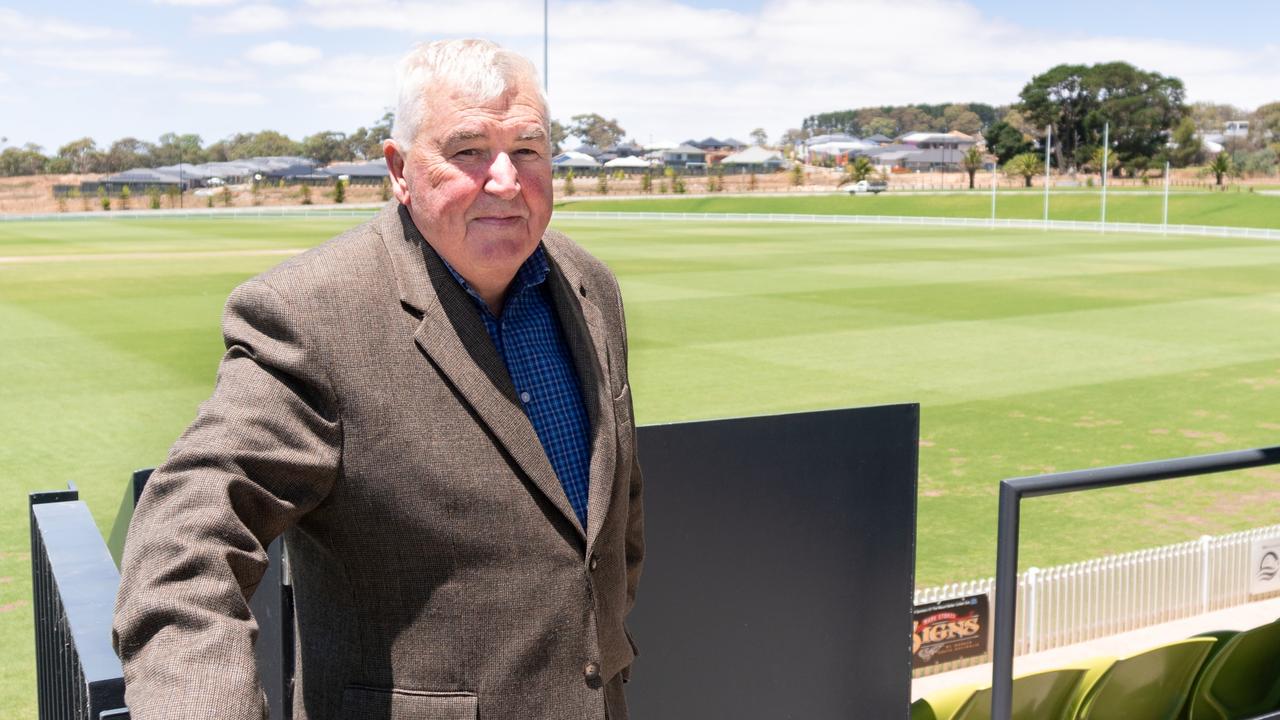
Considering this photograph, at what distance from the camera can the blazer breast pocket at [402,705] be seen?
6.39 feet

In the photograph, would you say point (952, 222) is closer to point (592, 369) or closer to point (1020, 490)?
point (1020, 490)

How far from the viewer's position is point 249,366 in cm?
181

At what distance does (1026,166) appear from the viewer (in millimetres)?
95250

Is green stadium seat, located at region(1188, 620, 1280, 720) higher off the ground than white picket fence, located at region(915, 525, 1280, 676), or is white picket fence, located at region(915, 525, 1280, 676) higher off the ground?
green stadium seat, located at region(1188, 620, 1280, 720)

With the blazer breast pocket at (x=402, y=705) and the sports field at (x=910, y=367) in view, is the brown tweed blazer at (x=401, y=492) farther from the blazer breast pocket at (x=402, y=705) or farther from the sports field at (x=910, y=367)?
the sports field at (x=910, y=367)

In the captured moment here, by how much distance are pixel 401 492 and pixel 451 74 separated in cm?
64

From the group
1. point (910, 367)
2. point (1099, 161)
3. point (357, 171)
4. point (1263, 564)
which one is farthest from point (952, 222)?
point (357, 171)

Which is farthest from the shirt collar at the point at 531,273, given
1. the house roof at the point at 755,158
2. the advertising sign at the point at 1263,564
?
the house roof at the point at 755,158

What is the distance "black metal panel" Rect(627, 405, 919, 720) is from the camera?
3396 millimetres

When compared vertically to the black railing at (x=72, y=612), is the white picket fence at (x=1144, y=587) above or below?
below

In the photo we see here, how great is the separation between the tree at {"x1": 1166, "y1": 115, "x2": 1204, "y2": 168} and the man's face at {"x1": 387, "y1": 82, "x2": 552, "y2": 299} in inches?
4313

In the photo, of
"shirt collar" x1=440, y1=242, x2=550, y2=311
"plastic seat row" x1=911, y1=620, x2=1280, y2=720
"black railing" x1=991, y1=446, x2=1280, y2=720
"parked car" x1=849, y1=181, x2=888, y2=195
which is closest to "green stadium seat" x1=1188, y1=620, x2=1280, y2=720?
"plastic seat row" x1=911, y1=620, x2=1280, y2=720

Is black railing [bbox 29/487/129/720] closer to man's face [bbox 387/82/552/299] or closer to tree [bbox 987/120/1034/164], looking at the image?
man's face [bbox 387/82/552/299]

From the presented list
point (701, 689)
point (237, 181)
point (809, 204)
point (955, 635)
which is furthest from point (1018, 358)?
point (237, 181)
